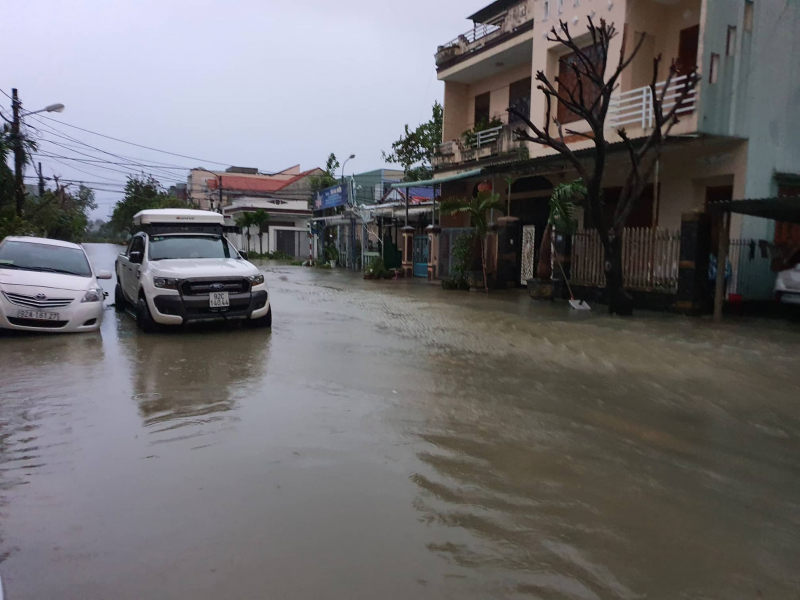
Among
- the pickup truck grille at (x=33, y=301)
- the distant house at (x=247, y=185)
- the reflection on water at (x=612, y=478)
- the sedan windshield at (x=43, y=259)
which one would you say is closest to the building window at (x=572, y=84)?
the reflection on water at (x=612, y=478)

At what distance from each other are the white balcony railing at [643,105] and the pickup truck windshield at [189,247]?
377 inches

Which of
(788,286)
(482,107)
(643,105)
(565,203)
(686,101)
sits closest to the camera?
(788,286)

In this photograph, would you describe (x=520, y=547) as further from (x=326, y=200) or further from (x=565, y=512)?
(x=326, y=200)

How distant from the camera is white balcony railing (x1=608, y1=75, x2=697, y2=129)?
1374 cm

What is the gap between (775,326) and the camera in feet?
38.5

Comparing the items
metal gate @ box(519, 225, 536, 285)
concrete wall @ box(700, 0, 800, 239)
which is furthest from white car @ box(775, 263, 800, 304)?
metal gate @ box(519, 225, 536, 285)

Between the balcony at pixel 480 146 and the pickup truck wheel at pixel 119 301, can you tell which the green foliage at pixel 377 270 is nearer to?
the balcony at pixel 480 146

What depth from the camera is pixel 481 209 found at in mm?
17906

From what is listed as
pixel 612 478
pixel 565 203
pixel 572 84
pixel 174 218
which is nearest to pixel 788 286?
pixel 565 203

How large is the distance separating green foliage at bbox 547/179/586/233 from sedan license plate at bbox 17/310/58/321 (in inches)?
426

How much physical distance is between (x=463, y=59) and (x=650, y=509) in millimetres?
21551

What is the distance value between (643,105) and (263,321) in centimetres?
1029

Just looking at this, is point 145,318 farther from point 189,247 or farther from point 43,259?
point 43,259

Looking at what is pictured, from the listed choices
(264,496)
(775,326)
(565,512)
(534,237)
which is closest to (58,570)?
(264,496)
